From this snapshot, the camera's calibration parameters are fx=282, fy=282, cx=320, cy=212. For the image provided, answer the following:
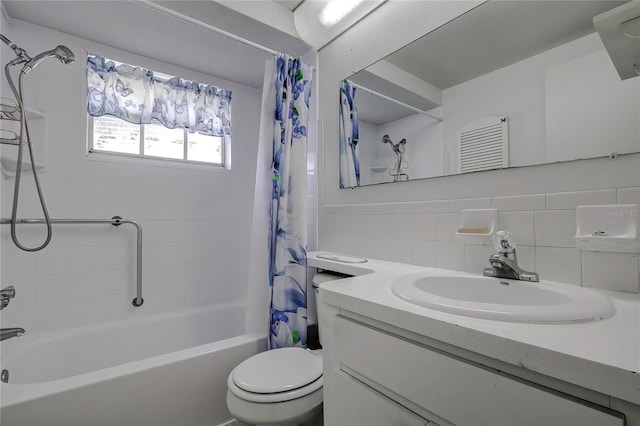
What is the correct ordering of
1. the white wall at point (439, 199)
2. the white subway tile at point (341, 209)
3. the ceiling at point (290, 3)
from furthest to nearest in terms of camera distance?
1. the ceiling at point (290, 3)
2. the white subway tile at point (341, 209)
3. the white wall at point (439, 199)

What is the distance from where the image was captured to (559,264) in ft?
2.85

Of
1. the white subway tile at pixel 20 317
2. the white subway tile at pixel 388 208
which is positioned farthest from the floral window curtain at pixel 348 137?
the white subway tile at pixel 20 317

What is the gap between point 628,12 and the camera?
0.78 metres

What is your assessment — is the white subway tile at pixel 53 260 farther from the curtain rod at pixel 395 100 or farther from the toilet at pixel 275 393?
the curtain rod at pixel 395 100

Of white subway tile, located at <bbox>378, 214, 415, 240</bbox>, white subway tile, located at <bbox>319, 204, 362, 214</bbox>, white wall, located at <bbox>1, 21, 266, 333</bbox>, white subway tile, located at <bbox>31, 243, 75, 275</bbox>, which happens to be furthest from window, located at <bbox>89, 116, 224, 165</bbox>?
white subway tile, located at <bbox>378, 214, 415, 240</bbox>

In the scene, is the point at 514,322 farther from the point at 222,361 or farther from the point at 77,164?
the point at 77,164

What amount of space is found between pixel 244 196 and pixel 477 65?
1.83 metres

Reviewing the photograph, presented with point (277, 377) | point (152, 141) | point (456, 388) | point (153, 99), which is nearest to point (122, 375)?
point (277, 377)

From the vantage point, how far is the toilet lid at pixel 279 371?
0.99 metres

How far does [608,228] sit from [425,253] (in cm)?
57

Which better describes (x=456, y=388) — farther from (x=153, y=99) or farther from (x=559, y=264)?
(x=153, y=99)

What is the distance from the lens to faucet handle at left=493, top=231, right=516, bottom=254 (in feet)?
2.87

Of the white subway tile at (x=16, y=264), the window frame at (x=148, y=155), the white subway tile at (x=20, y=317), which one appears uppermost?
the window frame at (x=148, y=155)

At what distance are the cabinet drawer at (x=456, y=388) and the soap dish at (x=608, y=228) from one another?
0.54 m
